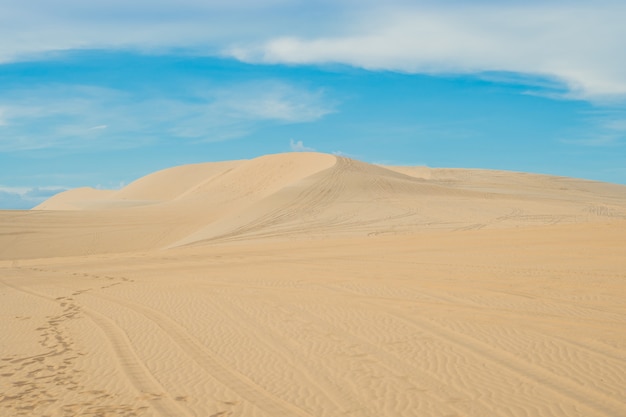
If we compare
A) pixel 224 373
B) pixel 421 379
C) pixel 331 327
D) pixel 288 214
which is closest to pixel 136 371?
pixel 224 373

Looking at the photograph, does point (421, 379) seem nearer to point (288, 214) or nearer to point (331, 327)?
point (331, 327)

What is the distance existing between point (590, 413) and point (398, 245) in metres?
17.2

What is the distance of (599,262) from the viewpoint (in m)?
16.1

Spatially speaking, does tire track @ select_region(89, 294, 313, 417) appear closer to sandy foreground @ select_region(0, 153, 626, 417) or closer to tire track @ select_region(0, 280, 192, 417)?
sandy foreground @ select_region(0, 153, 626, 417)

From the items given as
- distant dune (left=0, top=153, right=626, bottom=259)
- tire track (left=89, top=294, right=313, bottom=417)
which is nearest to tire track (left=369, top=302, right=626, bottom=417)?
tire track (left=89, top=294, right=313, bottom=417)

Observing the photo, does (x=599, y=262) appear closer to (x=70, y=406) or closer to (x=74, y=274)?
(x=70, y=406)

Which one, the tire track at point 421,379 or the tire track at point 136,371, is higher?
the tire track at point 136,371

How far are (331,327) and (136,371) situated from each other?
139 inches

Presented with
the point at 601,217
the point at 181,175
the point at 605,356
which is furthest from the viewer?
the point at 181,175

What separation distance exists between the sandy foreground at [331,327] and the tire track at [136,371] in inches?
1.5

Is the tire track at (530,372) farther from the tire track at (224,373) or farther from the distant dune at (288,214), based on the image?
the distant dune at (288,214)

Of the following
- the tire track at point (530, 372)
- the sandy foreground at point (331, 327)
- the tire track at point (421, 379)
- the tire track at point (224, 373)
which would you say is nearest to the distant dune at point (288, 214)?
the sandy foreground at point (331, 327)

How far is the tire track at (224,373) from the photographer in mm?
6484

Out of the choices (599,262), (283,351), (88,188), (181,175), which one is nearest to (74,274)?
(283,351)
